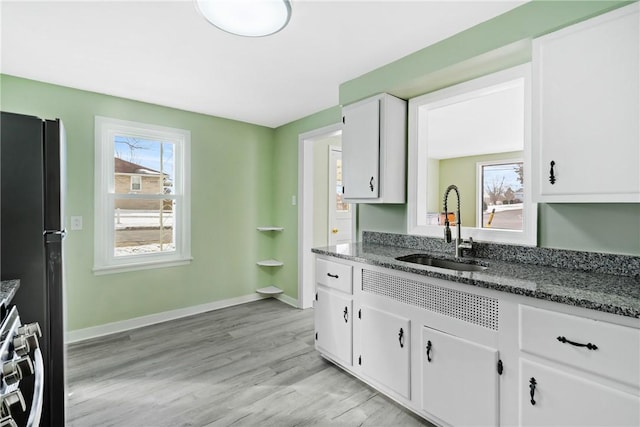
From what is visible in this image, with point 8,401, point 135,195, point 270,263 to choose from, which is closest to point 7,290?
point 8,401

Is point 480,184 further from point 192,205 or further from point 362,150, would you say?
point 192,205

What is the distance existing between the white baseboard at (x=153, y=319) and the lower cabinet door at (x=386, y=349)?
1891 millimetres

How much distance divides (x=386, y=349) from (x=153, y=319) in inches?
103

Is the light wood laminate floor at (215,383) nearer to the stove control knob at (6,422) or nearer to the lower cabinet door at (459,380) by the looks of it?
the lower cabinet door at (459,380)

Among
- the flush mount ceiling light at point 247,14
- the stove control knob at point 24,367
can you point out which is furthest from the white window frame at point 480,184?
the stove control knob at point 24,367

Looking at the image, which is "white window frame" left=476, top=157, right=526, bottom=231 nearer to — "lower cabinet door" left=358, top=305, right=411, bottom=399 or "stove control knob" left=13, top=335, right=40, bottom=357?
"lower cabinet door" left=358, top=305, right=411, bottom=399

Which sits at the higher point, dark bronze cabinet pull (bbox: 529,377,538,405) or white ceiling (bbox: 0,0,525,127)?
white ceiling (bbox: 0,0,525,127)

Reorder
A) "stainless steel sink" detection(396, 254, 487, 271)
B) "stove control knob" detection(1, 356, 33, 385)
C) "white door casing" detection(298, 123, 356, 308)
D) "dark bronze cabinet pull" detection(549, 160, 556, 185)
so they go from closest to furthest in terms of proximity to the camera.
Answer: "stove control knob" detection(1, 356, 33, 385) → "dark bronze cabinet pull" detection(549, 160, 556, 185) → "stainless steel sink" detection(396, 254, 487, 271) → "white door casing" detection(298, 123, 356, 308)

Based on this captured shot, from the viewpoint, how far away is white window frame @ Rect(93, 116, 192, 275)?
2.98m

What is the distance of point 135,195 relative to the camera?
3.22 meters

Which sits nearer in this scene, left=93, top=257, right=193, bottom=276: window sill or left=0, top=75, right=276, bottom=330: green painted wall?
left=0, top=75, right=276, bottom=330: green painted wall

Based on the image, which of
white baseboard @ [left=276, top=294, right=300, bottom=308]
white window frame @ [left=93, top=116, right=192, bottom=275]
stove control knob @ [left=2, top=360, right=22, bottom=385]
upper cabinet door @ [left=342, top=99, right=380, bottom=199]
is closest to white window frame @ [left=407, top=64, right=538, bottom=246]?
upper cabinet door @ [left=342, top=99, right=380, bottom=199]

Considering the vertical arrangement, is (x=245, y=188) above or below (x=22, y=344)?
above

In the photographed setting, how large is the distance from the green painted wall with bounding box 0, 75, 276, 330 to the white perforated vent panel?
229 cm
